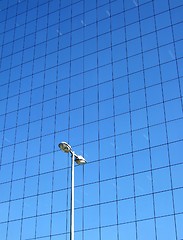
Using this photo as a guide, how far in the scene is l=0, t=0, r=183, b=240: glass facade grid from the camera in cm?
4253

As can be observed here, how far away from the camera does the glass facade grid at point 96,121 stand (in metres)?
42.5

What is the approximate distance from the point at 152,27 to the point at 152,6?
2749mm

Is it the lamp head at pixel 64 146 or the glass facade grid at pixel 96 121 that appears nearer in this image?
the lamp head at pixel 64 146

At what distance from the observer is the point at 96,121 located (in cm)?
4866

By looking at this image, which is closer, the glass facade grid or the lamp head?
the lamp head

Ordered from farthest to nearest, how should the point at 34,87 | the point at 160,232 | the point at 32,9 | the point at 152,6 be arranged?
the point at 32,9 < the point at 34,87 < the point at 152,6 < the point at 160,232

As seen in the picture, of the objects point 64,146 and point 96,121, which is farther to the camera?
point 96,121

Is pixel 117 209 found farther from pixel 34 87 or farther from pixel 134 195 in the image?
pixel 34 87

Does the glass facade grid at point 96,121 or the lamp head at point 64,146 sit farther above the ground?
the glass facade grid at point 96,121

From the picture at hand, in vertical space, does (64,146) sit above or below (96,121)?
below

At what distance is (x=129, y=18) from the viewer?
52.3 m

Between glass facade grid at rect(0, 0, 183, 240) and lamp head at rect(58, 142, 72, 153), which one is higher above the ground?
glass facade grid at rect(0, 0, 183, 240)

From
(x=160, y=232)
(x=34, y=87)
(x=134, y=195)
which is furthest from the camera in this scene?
(x=34, y=87)

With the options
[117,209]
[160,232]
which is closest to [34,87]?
[117,209]
